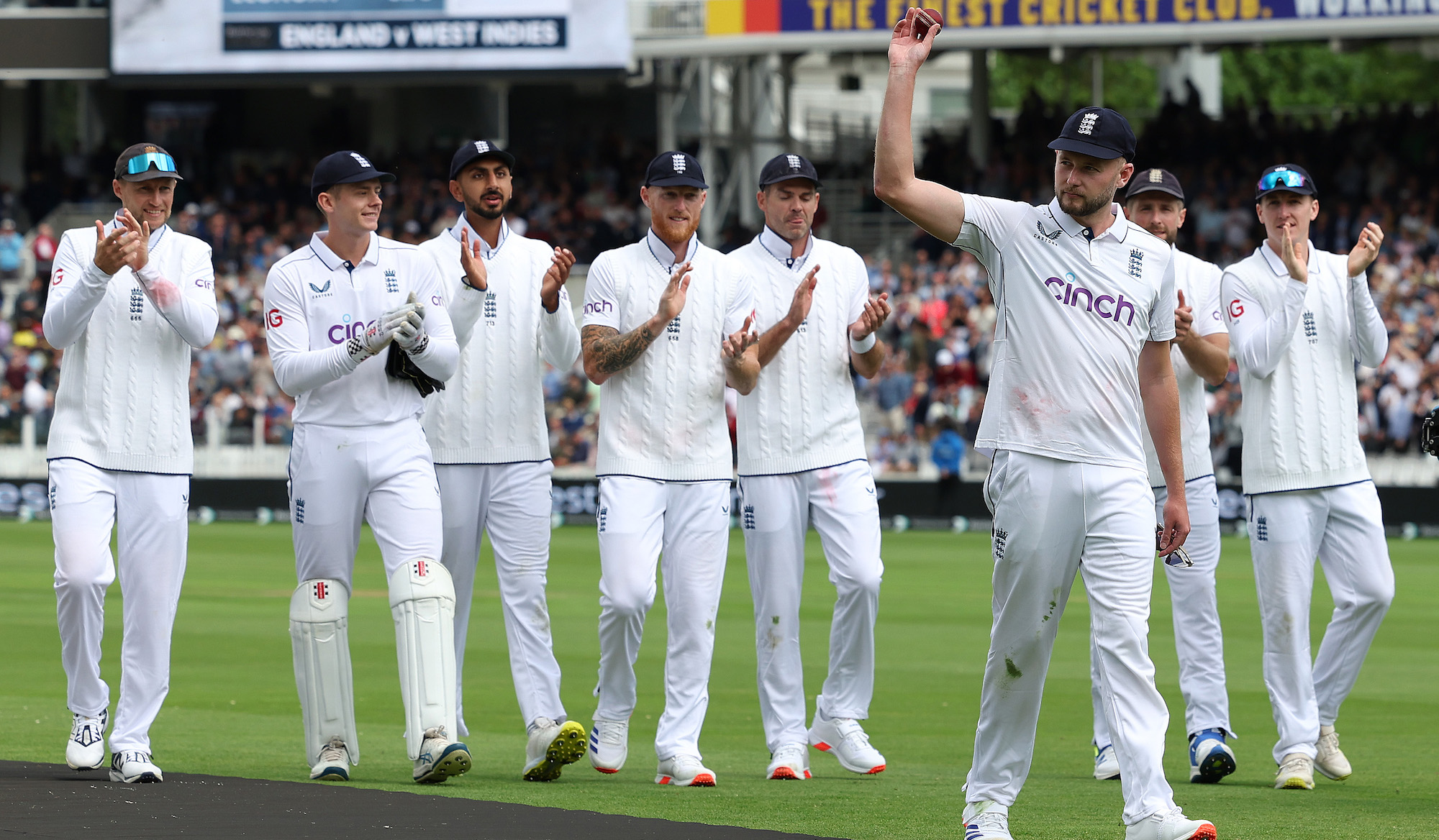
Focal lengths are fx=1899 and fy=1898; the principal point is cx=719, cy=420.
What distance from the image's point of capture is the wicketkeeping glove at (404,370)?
7.79m

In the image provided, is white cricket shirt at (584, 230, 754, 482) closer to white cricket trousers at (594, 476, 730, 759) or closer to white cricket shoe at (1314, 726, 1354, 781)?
white cricket trousers at (594, 476, 730, 759)

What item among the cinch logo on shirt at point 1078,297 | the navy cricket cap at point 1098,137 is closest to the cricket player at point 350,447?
the cinch logo on shirt at point 1078,297

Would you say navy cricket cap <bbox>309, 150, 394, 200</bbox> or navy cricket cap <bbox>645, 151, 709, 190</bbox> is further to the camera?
navy cricket cap <bbox>645, 151, 709, 190</bbox>

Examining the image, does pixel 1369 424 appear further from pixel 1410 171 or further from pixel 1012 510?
pixel 1012 510

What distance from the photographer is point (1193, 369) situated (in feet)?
28.3

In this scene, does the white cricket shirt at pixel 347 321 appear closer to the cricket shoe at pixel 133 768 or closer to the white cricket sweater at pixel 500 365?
the white cricket sweater at pixel 500 365

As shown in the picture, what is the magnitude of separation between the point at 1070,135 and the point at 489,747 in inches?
171

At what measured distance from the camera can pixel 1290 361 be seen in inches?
333

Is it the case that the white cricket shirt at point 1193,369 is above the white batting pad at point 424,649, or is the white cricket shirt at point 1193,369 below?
above

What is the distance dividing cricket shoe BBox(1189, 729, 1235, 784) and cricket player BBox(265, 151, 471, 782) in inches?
126

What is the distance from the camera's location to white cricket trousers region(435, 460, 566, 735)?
27.4 ft

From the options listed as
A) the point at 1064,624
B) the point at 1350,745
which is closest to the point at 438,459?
the point at 1350,745

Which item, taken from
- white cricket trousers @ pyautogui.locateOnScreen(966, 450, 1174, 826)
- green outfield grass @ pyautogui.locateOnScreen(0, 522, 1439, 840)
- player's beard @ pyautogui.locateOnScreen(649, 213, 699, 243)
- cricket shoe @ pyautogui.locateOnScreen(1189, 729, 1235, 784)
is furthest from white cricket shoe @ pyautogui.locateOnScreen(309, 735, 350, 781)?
cricket shoe @ pyautogui.locateOnScreen(1189, 729, 1235, 784)

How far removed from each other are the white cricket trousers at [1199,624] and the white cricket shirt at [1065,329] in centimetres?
211
